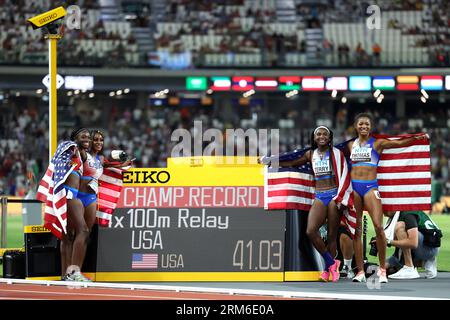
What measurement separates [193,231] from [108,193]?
1140 mm

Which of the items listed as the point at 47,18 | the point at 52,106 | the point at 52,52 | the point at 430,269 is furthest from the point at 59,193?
the point at 430,269

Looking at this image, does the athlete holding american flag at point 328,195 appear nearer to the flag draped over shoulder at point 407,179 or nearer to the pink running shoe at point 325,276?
the pink running shoe at point 325,276

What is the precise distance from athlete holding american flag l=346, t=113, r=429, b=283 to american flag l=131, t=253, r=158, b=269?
8.04ft

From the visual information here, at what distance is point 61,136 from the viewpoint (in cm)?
4478

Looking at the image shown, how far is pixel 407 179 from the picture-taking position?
13.6 metres

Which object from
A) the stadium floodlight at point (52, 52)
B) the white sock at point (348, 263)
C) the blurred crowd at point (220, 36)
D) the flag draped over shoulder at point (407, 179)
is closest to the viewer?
the flag draped over shoulder at point (407, 179)

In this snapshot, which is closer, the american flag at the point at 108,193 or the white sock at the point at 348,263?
the american flag at the point at 108,193

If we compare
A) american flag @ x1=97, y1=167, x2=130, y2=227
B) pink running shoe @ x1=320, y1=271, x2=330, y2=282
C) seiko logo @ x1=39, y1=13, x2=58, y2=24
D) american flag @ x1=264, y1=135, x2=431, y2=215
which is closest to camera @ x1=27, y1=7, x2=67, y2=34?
seiko logo @ x1=39, y1=13, x2=58, y2=24

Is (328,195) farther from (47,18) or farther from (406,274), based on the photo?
(47,18)

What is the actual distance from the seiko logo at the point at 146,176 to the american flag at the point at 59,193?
941mm

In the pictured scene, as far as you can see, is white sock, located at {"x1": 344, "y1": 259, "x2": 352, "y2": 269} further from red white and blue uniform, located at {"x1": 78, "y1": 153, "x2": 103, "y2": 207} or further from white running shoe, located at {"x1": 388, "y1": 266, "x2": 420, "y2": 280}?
red white and blue uniform, located at {"x1": 78, "y1": 153, "x2": 103, "y2": 207}

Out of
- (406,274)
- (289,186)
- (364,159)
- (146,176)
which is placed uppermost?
(364,159)

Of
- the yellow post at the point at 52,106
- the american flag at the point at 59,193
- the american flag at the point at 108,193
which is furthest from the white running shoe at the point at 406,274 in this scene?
the yellow post at the point at 52,106

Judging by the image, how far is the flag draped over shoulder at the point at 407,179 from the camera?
13.6m
